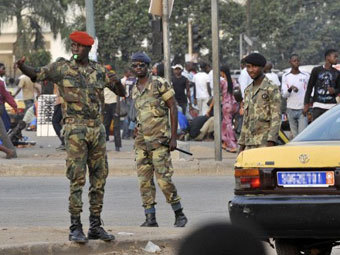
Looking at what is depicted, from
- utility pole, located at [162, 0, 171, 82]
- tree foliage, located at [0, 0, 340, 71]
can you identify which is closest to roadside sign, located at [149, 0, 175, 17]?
utility pole, located at [162, 0, 171, 82]

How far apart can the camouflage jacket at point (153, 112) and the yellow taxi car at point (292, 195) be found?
2656 millimetres

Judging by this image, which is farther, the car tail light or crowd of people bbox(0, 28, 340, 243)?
crowd of people bbox(0, 28, 340, 243)

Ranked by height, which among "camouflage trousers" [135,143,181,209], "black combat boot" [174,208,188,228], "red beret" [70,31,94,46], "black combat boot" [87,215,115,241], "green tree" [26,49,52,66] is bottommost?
"black combat boot" [174,208,188,228]

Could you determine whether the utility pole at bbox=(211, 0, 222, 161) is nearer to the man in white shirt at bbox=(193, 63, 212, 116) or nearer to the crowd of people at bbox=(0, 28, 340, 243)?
the crowd of people at bbox=(0, 28, 340, 243)

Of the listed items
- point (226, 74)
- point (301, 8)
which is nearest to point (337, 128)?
point (226, 74)

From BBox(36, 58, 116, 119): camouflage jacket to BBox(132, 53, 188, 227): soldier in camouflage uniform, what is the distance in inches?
57.9

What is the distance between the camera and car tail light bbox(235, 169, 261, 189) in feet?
26.3

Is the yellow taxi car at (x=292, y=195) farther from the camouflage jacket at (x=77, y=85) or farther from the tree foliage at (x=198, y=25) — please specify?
the tree foliage at (x=198, y=25)

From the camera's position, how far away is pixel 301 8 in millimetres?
68750

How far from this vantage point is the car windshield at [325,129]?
28.2 feet

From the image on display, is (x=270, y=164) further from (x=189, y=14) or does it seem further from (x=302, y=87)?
(x=189, y=14)

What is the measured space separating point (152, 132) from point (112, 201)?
3.45m

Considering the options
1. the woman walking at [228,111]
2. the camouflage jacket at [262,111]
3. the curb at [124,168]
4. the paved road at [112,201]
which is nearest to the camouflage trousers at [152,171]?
the paved road at [112,201]

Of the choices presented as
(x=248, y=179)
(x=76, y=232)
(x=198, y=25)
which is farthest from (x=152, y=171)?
(x=198, y=25)
